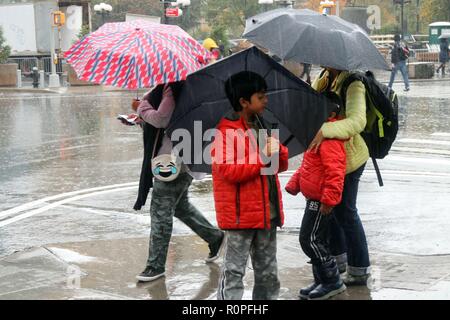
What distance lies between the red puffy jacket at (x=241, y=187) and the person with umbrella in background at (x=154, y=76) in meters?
0.95

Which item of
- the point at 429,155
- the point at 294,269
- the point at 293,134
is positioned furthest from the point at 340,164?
the point at 429,155

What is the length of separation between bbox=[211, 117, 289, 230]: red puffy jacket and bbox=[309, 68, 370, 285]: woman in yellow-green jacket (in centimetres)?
74

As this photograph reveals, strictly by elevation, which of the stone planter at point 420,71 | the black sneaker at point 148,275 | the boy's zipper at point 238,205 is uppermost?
the boy's zipper at point 238,205

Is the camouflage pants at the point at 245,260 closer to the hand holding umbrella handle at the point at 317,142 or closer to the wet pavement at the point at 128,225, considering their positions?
the hand holding umbrella handle at the point at 317,142

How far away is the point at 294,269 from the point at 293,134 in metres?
1.58

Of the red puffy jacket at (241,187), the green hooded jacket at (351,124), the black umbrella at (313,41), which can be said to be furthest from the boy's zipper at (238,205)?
the black umbrella at (313,41)

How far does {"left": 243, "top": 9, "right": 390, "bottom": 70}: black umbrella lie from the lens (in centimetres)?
557

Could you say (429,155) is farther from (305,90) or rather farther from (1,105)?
(1,105)

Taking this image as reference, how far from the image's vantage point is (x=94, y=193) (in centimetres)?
Result: 1073

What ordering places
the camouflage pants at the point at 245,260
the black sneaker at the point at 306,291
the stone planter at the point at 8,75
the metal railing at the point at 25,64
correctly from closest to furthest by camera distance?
the camouflage pants at the point at 245,260
the black sneaker at the point at 306,291
the stone planter at the point at 8,75
the metal railing at the point at 25,64

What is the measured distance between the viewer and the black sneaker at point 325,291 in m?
5.98

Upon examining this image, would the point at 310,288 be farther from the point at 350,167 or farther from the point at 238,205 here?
the point at 238,205

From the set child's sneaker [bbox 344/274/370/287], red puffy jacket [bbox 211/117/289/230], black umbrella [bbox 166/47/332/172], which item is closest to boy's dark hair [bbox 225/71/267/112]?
red puffy jacket [bbox 211/117/289/230]

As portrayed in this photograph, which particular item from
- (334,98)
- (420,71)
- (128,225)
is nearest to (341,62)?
(334,98)
